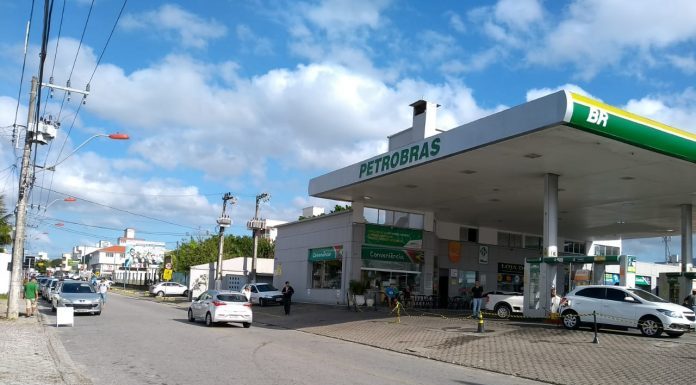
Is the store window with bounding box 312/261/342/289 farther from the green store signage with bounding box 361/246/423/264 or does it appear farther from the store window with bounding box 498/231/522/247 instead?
the store window with bounding box 498/231/522/247

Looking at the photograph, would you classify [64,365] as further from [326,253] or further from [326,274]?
[326,274]

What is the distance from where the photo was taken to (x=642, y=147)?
19.6 metres

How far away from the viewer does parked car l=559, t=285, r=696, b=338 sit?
1877 centimetres

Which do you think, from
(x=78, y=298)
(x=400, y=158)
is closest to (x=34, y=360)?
(x=78, y=298)

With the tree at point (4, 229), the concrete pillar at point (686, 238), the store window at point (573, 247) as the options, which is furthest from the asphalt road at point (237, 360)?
the store window at point (573, 247)

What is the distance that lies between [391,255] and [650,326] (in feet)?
59.0

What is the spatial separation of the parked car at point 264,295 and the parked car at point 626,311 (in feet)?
68.0

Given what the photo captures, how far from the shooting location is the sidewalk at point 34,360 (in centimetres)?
1029

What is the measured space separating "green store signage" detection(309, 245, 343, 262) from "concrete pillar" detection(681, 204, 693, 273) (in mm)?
17655

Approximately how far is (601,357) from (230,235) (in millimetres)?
74772

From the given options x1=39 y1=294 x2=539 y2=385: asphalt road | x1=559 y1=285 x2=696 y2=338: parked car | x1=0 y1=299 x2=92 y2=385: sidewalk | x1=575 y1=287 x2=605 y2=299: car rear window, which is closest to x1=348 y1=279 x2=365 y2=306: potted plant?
x1=39 y1=294 x2=539 y2=385: asphalt road

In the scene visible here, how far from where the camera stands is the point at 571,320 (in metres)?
21.0

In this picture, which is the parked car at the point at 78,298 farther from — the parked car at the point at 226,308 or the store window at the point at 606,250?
the store window at the point at 606,250

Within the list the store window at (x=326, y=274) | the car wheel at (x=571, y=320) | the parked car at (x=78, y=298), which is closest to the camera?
the car wheel at (x=571, y=320)
